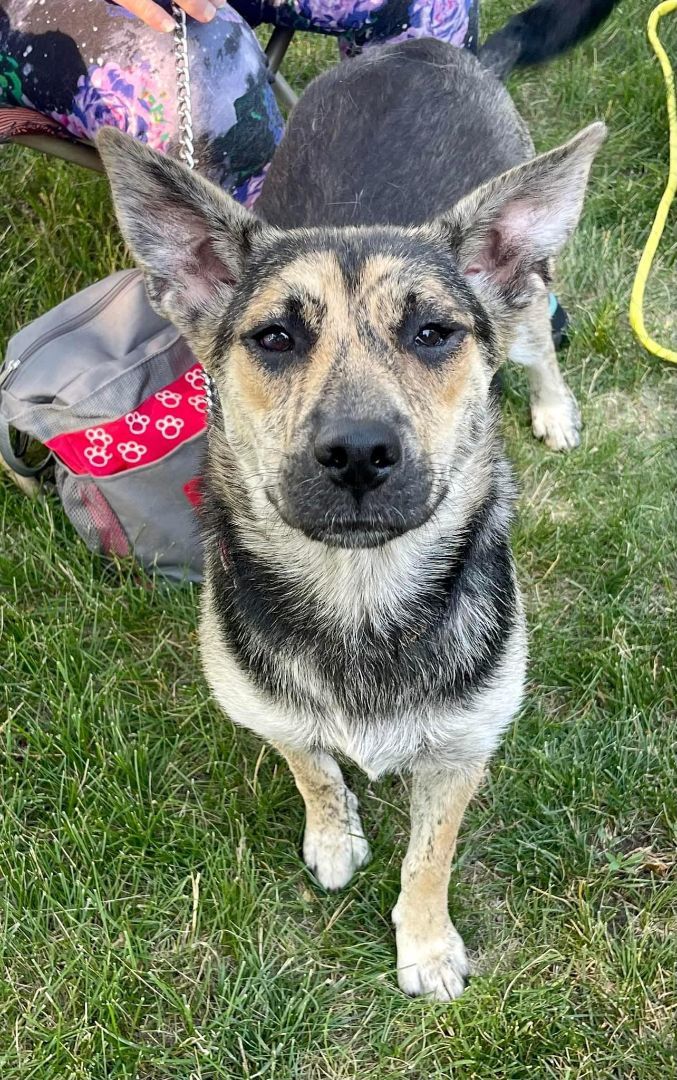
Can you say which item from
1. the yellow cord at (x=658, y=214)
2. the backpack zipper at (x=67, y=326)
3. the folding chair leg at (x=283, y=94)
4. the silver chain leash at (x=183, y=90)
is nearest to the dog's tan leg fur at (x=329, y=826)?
the silver chain leash at (x=183, y=90)

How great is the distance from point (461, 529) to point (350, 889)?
50.3 inches

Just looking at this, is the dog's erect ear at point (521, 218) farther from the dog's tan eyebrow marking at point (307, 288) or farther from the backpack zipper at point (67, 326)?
the backpack zipper at point (67, 326)

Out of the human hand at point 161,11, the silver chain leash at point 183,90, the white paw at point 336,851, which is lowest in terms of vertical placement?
the white paw at point 336,851

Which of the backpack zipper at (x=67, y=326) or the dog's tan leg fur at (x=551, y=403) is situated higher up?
the backpack zipper at (x=67, y=326)

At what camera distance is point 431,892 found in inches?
108

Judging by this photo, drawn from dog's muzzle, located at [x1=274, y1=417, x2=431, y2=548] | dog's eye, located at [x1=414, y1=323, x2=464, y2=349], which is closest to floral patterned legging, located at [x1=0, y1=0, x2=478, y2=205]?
dog's eye, located at [x1=414, y1=323, x2=464, y2=349]

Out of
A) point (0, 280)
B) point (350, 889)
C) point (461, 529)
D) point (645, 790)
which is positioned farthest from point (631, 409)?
point (0, 280)

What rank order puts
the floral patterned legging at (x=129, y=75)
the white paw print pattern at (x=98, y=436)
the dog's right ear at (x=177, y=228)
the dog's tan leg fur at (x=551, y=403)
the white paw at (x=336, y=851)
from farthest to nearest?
the dog's tan leg fur at (x=551, y=403) < the white paw print pattern at (x=98, y=436) < the floral patterned legging at (x=129, y=75) < the white paw at (x=336, y=851) < the dog's right ear at (x=177, y=228)

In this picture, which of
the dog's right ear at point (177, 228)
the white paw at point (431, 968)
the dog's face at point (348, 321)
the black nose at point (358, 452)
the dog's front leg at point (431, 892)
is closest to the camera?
the black nose at point (358, 452)

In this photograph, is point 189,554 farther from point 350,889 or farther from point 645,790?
point 645,790

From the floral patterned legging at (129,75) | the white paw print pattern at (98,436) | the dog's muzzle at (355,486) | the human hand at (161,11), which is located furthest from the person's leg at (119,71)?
the dog's muzzle at (355,486)

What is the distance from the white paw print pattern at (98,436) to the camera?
347 cm

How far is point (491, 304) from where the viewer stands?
2.67m

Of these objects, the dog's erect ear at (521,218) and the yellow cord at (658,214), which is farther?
the yellow cord at (658,214)
